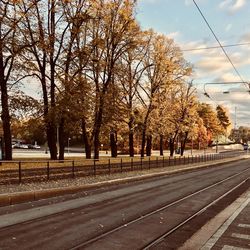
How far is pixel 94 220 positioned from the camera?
11.0 metres

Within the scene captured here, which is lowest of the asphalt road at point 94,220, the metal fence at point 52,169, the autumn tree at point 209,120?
the asphalt road at point 94,220

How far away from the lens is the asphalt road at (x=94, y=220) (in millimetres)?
8555

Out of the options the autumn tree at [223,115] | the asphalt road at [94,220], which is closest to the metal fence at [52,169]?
the asphalt road at [94,220]

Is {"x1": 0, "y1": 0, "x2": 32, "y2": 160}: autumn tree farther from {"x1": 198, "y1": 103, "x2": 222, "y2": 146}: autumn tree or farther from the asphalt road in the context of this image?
{"x1": 198, "y1": 103, "x2": 222, "y2": 146}: autumn tree

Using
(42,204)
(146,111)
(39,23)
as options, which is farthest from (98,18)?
(42,204)

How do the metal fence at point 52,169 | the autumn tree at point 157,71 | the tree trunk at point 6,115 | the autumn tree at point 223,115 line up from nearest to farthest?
the metal fence at point 52,169 < the tree trunk at point 6,115 < the autumn tree at point 157,71 < the autumn tree at point 223,115

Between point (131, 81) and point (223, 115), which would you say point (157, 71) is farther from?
point (223, 115)

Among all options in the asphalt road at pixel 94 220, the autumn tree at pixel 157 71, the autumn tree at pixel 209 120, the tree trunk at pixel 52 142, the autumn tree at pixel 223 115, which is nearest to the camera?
the asphalt road at pixel 94 220

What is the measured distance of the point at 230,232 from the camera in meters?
9.80

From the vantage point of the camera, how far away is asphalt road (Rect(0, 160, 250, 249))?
8.55m

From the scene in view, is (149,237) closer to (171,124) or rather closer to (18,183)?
(18,183)

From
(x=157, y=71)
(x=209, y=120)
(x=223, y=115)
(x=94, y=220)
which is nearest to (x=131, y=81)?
(x=157, y=71)

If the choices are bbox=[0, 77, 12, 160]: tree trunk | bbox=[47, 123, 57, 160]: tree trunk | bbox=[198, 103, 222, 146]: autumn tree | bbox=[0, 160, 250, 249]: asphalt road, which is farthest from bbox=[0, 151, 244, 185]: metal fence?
bbox=[198, 103, 222, 146]: autumn tree

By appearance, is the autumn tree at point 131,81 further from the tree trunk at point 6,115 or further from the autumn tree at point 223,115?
the autumn tree at point 223,115
